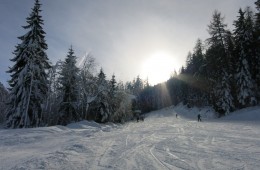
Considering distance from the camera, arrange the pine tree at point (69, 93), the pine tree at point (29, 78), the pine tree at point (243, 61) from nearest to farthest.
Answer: the pine tree at point (29, 78)
the pine tree at point (243, 61)
the pine tree at point (69, 93)

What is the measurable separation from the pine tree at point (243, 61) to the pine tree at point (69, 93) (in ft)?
82.2

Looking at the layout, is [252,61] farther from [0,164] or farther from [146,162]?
[0,164]

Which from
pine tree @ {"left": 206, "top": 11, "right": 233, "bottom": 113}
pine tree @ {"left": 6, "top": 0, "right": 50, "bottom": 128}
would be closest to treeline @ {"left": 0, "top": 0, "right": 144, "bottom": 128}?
pine tree @ {"left": 6, "top": 0, "right": 50, "bottom": 128}

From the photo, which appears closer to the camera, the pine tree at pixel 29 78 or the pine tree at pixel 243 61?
the pine tree at pixel 29 78

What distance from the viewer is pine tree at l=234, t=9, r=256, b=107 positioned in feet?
117

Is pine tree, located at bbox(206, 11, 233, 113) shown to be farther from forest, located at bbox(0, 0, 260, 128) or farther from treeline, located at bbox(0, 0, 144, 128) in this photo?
treeline, located at bbox(0, 0, 144, 128)

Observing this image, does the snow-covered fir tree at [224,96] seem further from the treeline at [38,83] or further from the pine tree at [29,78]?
the pine tree at [29,78]

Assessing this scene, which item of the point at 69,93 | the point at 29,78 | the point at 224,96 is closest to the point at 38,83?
the point at 29,78

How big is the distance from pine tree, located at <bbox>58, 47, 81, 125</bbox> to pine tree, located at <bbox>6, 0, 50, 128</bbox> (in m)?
9.23

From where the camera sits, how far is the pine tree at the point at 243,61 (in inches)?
1409

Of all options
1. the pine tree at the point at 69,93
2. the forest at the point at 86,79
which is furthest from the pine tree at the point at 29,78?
the pine tree at the point at 69,93

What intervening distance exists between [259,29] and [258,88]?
856 centimetres

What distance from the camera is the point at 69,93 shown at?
4019cm

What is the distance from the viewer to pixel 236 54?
132ft
